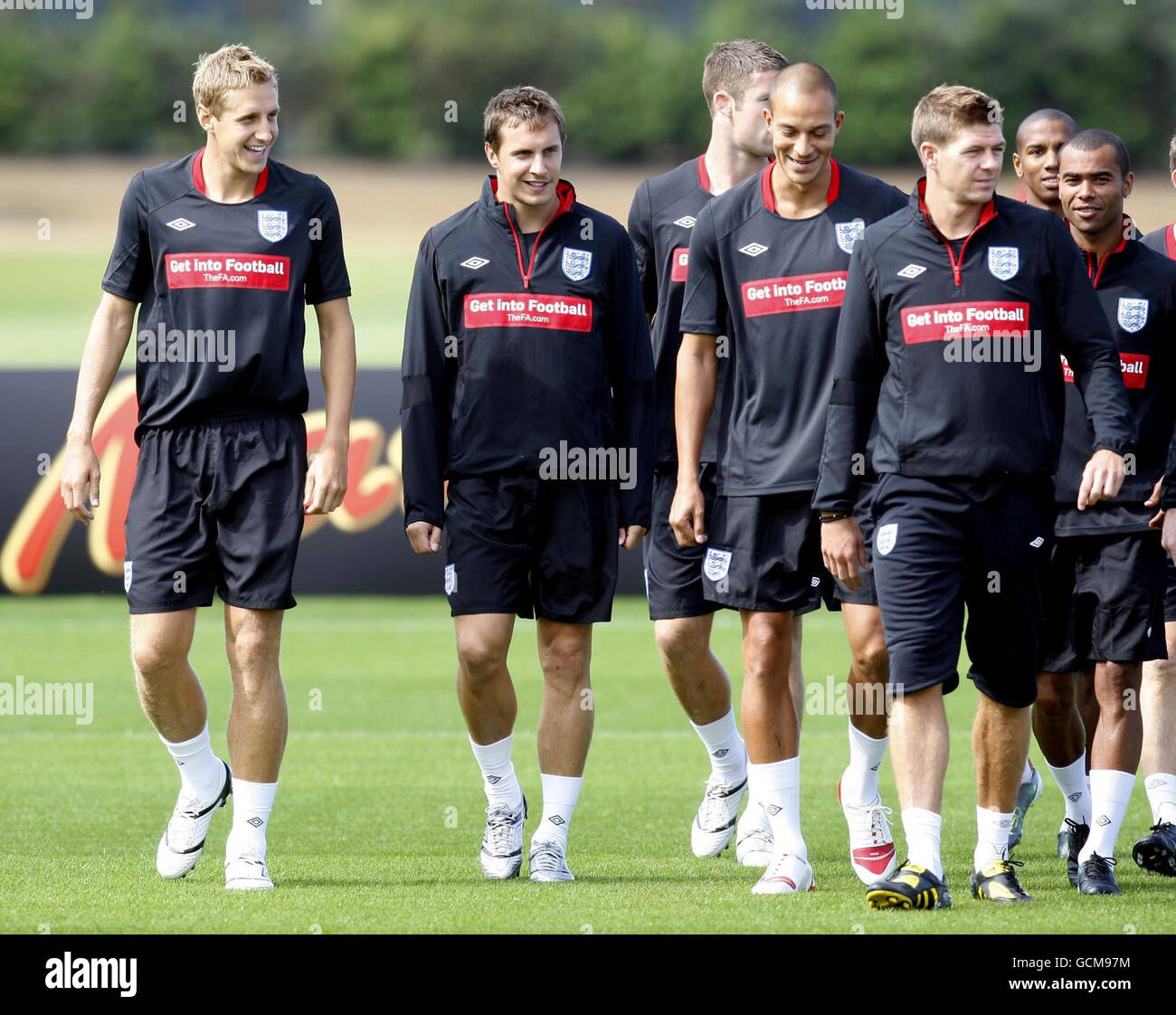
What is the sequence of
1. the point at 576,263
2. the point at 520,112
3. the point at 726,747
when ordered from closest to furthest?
the point at 520,112, the point at 576,263, the point at 726,747

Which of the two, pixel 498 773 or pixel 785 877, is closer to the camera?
pixel 785 877

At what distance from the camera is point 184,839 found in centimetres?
598

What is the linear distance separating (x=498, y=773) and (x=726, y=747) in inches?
42.6

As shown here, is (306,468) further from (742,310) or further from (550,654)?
(742,310)

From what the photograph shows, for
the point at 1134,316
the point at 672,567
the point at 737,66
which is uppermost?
the point at 737,66

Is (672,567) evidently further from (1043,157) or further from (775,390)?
(1043,157)

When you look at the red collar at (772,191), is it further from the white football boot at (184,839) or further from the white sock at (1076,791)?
the white football boot at (184,839)

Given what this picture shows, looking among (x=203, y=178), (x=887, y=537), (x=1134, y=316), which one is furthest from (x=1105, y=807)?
(x=203, y=178)

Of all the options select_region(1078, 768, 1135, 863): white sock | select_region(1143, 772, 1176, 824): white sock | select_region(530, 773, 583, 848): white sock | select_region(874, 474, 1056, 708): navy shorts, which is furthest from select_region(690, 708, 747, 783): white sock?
select_region(874, 474, 1056, 708): navy shorts

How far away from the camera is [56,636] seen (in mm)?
13086

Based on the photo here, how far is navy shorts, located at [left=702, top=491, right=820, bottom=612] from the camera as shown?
19.3 feet

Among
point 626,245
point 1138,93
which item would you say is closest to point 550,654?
point 626,245

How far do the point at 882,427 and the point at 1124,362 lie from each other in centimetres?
115

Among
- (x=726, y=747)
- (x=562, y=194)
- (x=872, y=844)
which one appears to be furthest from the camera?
(x=726, y=747)
